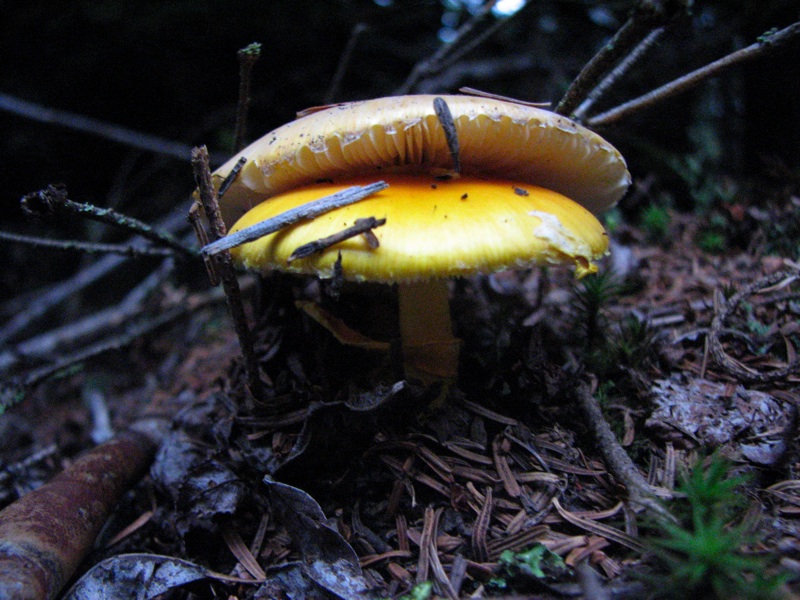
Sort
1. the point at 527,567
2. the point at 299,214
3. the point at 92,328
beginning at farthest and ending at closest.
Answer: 1. the point at 92,328
2. the point at 299,214
3. the point at 527,567

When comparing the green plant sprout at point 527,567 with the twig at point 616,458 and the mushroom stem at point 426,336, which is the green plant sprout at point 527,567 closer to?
the twig at point 616,458

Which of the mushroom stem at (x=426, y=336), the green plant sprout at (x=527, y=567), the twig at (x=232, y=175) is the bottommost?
the green plant sprout at (x=527, y=567)

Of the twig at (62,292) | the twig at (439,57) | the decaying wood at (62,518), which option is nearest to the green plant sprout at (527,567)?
the decaying wood at (62,518)

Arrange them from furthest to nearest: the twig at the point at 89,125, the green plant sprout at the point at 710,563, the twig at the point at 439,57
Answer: the twig at the point at 89,125, the twig at the point at 439,57, the green plant sprout at the point at 710,563

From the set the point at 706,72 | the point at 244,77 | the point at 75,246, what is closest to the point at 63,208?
the point at 75,246

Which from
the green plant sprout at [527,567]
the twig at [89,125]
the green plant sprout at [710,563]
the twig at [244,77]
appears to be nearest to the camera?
the green plant sprout at [710,563]

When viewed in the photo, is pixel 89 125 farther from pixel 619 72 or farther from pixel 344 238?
pixel 619 72

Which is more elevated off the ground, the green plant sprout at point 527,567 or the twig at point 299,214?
the twig at point 299,214

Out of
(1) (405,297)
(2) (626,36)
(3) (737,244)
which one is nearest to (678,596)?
(1) (405,297)
